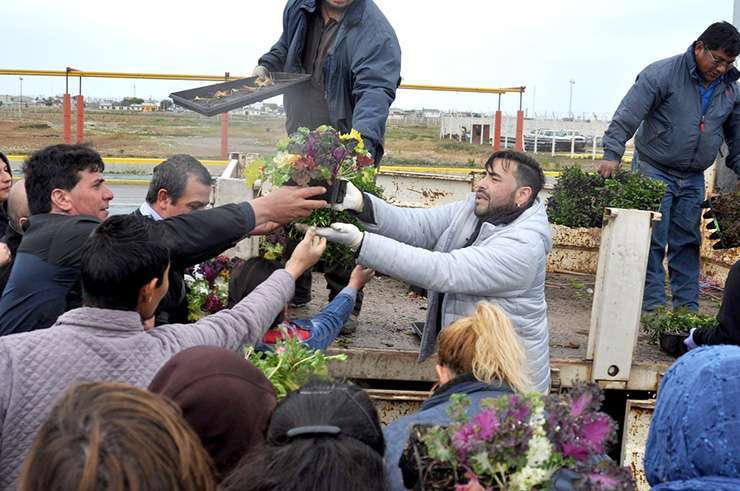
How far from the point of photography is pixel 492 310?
312 centimetres

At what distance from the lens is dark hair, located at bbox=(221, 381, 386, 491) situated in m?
1.75

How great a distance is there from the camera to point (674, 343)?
531 cm

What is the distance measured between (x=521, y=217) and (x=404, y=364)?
1.23m

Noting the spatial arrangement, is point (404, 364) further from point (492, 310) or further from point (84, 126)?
point (84, 126)

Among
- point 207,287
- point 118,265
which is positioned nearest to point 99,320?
point 118,265

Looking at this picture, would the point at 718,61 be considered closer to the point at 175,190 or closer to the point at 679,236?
the point at 679,236

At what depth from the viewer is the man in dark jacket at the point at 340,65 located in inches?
204

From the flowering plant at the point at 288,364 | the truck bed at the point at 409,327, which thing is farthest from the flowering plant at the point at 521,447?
the truck bed at the point at 409,327

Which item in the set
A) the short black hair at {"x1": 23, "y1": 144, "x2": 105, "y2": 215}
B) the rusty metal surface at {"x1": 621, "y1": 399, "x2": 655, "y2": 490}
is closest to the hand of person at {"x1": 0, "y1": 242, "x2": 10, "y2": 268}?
the short black hair at {"x1": 23, "y1": 144, "x2": 105, "y2": 215}

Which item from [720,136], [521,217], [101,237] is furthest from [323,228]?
[720,136]

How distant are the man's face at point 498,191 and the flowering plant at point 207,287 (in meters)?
1.48

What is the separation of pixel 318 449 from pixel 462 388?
115 cm

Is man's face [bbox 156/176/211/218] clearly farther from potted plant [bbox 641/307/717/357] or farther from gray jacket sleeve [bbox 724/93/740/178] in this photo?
gray jacket sleeve [bbox 724/93/740/178]

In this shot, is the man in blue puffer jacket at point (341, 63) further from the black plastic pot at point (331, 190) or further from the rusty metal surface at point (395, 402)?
the rusty metal surface at point (395, 402)
